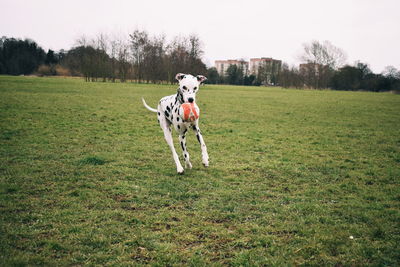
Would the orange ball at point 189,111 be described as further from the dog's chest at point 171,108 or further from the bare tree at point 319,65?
the bare tree at point 319,65

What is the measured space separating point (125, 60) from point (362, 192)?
74.1 meters

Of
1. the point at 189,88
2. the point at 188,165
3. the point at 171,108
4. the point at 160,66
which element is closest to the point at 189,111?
the point at 189,88

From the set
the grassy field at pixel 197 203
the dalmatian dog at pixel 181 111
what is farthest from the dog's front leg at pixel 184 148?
the grassy field at pixel 197 203

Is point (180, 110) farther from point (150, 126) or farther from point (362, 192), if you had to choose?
point (150, 126)

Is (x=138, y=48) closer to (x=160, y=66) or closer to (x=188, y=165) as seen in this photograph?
(x=160, y=66)

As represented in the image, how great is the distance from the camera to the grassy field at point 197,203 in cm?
383

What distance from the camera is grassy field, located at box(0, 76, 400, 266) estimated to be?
383 centimetres

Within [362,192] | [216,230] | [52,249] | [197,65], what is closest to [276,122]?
[362,192]

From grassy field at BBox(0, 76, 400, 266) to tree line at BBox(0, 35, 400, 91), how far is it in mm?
61843

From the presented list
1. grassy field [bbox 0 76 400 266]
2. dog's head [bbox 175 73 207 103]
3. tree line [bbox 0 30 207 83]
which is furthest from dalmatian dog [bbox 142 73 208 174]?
tree line [bbox 0 30 207 83]

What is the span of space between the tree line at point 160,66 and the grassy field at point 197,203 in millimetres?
61843

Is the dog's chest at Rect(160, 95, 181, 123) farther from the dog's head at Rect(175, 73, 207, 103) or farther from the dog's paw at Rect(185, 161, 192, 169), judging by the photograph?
the dog's paw at Rect(185, 161, 192, 169)

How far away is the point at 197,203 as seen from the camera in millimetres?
5363

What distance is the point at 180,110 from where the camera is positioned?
643 centimetres
